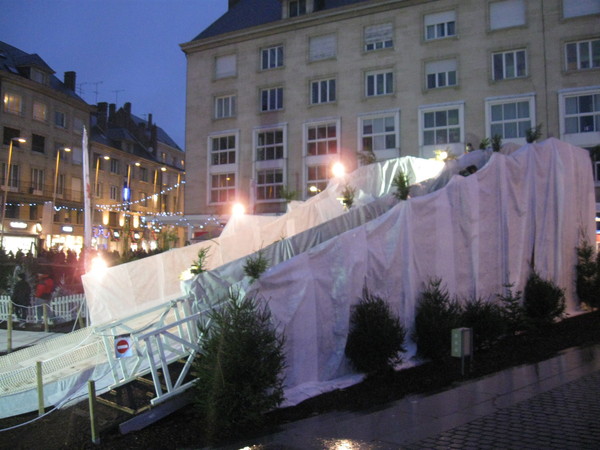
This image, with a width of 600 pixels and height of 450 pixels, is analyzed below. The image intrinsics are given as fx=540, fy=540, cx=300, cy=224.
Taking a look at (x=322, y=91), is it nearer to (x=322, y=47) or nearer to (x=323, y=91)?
(x=323, y=91)

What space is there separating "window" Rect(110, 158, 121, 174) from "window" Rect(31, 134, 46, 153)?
9689 mm

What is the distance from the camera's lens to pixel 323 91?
119ft

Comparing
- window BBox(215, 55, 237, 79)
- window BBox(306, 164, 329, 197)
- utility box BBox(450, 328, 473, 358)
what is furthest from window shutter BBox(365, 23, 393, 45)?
utility box BBox(450, 328, 473, 358)

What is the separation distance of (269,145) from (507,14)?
1695cm

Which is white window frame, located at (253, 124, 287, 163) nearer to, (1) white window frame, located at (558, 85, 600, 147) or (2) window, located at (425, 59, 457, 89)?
(2) window, located at (425, 59, 457, 89)

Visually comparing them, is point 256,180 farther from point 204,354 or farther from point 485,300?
point 204,354

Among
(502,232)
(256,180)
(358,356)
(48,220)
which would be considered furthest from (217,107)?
(358,356)

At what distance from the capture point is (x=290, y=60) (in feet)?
121

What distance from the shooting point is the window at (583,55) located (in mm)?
29828

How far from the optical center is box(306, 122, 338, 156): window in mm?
35719

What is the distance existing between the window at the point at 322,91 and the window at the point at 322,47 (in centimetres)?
161

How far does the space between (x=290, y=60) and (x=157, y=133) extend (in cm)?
3734

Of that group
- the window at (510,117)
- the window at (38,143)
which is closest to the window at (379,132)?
the window at (510,117)

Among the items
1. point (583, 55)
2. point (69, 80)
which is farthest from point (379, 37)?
point (69, 80)
